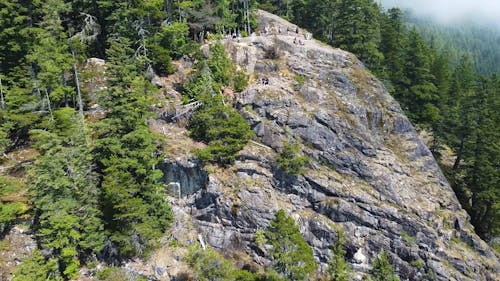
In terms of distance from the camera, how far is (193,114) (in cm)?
3409

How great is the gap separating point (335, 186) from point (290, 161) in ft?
16.3

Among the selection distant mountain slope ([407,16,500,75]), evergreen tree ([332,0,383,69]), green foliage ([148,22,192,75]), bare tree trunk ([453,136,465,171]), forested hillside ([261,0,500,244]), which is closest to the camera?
green foliage ([148,22,192,75])

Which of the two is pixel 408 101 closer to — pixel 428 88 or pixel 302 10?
pixel 428 88

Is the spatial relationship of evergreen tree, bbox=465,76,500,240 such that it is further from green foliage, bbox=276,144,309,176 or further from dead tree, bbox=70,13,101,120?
dead tree, bbox=70,13,101,120

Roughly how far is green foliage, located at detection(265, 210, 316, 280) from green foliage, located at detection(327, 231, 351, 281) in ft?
11.2

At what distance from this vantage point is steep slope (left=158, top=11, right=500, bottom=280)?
100 feet

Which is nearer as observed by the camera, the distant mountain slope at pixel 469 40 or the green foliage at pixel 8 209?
the green foliage at pixel 8 209

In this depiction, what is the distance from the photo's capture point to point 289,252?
25156 mm

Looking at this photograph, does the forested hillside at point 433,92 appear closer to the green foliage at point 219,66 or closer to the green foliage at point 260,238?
the green foliage at point 219,66

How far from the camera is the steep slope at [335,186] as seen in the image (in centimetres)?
3058

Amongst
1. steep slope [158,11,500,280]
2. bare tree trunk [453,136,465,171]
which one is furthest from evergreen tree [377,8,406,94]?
bare tree trunk [453,136,465,171]

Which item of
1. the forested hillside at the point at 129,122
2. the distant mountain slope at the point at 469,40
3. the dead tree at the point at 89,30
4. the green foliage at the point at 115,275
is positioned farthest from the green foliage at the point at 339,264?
the distant mountain slope at the point at 469,40

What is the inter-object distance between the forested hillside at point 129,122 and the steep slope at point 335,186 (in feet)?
7.53

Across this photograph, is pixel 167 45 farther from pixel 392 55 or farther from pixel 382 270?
pixel 392 55
